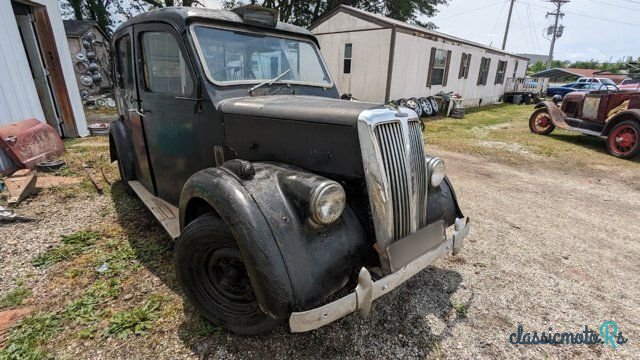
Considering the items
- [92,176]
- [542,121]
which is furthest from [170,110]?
[542,121]

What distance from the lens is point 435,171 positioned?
98.0 inches

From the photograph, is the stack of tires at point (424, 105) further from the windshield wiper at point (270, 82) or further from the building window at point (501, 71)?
the windshield wiper at point (270, 82)

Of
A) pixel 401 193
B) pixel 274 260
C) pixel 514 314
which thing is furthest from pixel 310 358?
pixel 514 314

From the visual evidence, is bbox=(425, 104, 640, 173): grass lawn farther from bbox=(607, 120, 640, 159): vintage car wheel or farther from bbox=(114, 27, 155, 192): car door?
bbox=(114, 27, 155, 192): car door

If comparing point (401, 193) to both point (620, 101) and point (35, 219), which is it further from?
point (620, 101)

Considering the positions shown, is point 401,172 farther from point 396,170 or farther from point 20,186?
point 20,186

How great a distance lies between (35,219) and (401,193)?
431cm

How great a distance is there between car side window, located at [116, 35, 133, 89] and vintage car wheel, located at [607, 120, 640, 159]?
1062 centimetres

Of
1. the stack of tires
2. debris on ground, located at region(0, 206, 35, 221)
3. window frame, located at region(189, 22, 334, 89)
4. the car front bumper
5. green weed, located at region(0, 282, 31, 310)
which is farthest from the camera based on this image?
the stack of tires

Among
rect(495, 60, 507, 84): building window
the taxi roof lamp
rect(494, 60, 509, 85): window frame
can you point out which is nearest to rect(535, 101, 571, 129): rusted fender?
the taxi roof lamp

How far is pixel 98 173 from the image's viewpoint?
17.7ft

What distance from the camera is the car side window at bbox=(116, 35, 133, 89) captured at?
3.43 m

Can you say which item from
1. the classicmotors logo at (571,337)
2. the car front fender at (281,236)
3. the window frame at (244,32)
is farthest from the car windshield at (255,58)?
the classicmotors logo at (571,337)

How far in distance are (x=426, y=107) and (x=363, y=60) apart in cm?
342
